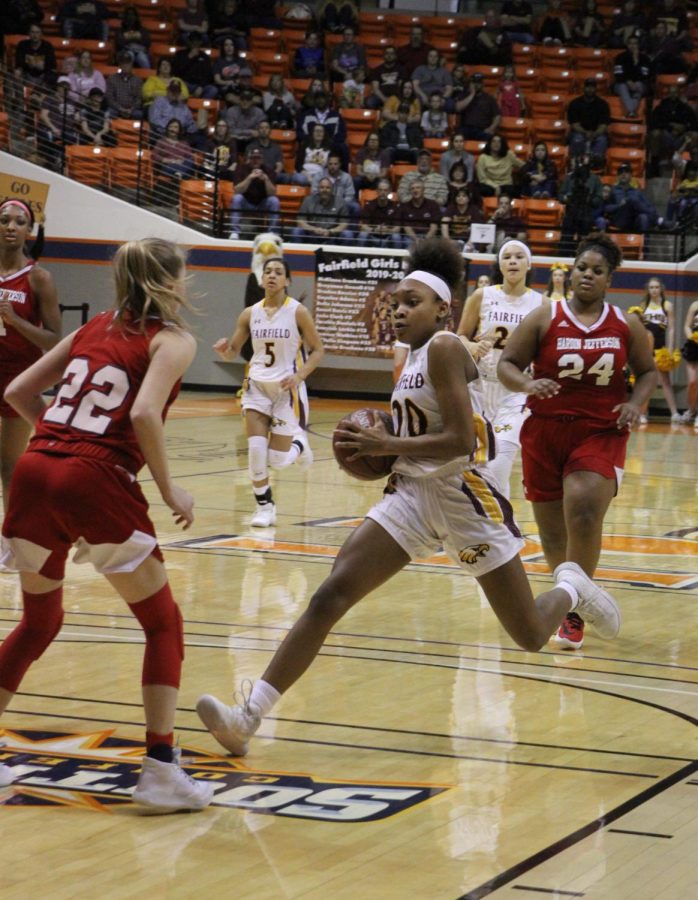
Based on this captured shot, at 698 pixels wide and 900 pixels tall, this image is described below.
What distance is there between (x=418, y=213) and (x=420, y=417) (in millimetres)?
15988

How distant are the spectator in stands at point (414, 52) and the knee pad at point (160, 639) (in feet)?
66.5

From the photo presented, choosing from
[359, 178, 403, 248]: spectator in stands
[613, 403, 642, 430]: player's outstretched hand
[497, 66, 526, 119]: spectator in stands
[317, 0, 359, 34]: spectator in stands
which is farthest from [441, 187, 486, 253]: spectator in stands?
[613, 403, 642, 430]: player's outstretched hand

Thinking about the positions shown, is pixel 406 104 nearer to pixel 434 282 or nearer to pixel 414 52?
pixel 414 52

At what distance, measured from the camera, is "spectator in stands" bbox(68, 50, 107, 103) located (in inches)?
844

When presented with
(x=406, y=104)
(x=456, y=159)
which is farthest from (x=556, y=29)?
(x=456, y=159)

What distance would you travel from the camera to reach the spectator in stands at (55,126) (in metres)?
21.1

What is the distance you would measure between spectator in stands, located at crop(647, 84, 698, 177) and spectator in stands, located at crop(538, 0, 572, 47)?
259 centimetres

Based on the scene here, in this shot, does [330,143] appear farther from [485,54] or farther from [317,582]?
[317,582]

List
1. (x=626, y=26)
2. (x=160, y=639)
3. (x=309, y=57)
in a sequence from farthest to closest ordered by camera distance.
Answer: (x=626, y=26), (x=309, y=57), (x=160, y=639)

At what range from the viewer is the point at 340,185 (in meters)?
20.9

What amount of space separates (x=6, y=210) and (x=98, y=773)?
13.1 ft

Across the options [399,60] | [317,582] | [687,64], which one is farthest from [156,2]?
[317,582]

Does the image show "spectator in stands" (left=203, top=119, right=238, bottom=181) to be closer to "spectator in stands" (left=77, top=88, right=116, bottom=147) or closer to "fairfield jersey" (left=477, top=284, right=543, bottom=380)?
"spectator in stands" (left=77, top=88, right=116, bottom=147)

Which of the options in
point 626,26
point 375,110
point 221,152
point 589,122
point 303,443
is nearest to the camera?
point 303,443
